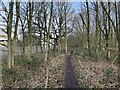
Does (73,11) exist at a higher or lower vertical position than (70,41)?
higher

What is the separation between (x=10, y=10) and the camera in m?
17.8

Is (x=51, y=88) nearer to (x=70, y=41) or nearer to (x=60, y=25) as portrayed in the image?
(x=60, y=25)

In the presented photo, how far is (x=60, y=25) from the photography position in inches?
1649

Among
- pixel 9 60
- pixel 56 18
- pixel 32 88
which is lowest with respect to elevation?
pixel 32 88

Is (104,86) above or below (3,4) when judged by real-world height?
below

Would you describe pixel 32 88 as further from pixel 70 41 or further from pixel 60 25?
pixel 70 41

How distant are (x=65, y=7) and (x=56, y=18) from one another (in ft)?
8.39

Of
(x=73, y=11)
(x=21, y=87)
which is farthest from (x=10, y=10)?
(x=73, y=11)

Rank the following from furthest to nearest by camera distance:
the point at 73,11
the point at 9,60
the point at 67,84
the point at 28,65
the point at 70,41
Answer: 1. the point at 70,41
2. the point at 73,11
3. the point at 28,65
4. the point at 9,60
5. the point at 67,84

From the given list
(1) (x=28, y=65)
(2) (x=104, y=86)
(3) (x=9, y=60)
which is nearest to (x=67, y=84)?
(2) (x=104, y=86)

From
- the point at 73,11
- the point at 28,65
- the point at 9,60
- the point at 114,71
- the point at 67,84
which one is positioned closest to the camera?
the point at 67,84

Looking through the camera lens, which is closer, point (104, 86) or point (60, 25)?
point (104, 86)

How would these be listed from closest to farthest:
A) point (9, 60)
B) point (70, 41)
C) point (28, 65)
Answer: point (9, 60) → point (28, 65) → point (70, 41)

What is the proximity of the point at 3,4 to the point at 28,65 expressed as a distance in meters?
5.72
